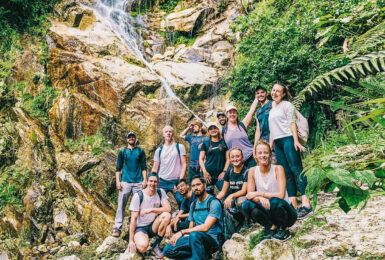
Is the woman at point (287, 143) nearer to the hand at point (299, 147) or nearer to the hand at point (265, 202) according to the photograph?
the hand at point (299, 147)

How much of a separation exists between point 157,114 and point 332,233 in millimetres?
7669

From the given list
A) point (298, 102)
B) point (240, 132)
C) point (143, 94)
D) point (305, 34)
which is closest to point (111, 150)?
point (143, 94)

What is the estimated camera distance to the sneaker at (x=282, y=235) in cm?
313

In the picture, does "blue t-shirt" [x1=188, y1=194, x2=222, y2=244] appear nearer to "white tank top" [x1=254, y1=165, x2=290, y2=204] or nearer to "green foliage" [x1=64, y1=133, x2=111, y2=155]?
"white tank top" [x1=254, y1=165, x2=290, y2=204]

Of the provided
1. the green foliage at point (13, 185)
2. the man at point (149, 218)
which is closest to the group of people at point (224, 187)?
the man at point (149, 218)

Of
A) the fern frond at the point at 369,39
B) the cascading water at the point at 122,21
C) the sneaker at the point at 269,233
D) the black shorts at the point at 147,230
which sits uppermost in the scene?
the cascading water at the point at 122,21

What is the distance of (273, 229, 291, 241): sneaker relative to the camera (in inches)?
123

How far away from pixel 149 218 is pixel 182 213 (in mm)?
644

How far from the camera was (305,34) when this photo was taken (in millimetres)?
6926

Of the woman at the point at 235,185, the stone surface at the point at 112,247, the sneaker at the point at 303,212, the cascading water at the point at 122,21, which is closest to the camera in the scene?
the sneaker at the point at 303,212

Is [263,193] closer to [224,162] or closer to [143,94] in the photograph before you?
[224,162]

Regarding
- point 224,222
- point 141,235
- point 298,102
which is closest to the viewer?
point 298,102

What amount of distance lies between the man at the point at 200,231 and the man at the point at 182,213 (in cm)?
47

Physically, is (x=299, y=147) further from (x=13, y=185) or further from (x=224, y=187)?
(x=13, y=185)
